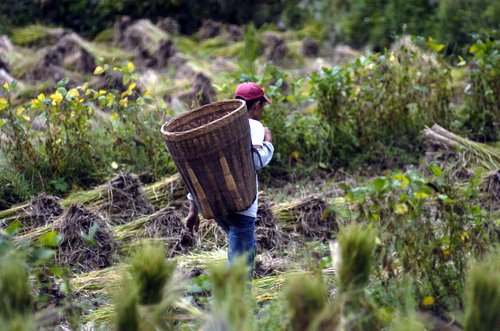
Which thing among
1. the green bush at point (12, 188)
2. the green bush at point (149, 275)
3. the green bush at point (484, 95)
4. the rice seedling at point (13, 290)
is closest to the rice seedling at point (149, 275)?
the green bush at point (149, 275)

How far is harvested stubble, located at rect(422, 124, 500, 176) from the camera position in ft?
22.1

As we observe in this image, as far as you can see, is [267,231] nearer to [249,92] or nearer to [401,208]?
[249,92]

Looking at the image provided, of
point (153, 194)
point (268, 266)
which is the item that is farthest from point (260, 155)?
point (153, 194)

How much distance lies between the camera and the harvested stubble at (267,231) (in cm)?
578

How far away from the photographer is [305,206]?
6.15 meters

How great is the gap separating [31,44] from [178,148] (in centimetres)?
1171

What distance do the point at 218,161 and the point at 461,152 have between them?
3097 millimetres

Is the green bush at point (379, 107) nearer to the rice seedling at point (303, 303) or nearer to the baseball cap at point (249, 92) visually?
the baseball cap at point (249, 92)

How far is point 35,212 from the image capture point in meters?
6.12

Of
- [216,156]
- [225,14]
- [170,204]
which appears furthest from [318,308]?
[225,14]

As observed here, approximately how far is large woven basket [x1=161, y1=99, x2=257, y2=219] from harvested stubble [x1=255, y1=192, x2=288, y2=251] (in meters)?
1.32

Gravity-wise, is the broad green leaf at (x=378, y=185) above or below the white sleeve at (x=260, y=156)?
above

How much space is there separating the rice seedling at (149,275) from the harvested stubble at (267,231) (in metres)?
2.59

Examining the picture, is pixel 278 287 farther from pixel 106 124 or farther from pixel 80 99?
pixel 106 124
